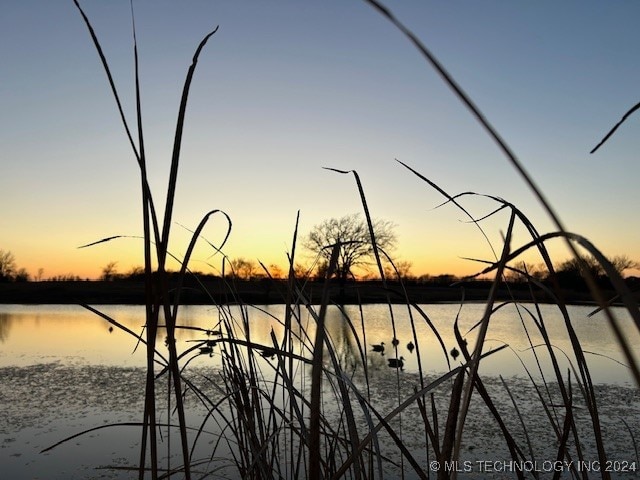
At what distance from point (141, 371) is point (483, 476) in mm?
5101

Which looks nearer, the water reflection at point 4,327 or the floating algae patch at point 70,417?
the floating algae patch at point 70,417

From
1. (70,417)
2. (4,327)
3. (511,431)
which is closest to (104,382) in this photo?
(70,417)

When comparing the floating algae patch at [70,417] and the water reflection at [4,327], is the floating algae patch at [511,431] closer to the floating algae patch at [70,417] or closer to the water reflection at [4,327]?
the floating algae patch at [70,417]

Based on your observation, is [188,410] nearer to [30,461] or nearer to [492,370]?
[30,461]

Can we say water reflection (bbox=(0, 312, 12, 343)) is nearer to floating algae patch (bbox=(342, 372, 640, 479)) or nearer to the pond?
the pond

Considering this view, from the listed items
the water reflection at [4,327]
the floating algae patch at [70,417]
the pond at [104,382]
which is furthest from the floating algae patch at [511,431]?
the water reflection at [4,327]

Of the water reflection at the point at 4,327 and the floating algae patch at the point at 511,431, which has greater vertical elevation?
the water reflection at the point at 4,327

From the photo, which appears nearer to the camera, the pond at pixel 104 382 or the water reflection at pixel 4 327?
the pond at pixel 104 382

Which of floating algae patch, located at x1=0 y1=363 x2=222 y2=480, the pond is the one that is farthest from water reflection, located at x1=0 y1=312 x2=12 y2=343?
floating algae patch, located at x1=0 y1=363 x2=222 y2=480

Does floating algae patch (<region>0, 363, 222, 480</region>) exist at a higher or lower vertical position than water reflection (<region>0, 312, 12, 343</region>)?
lower

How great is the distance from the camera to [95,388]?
20.6 ft

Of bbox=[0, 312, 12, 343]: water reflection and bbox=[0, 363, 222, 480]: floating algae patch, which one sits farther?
bbox=[0, 312, 12, 343]: water reflection

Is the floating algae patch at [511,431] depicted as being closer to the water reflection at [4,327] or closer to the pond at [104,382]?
the pond at [104,382]

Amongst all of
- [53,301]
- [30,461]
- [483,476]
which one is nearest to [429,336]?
[483,476]
